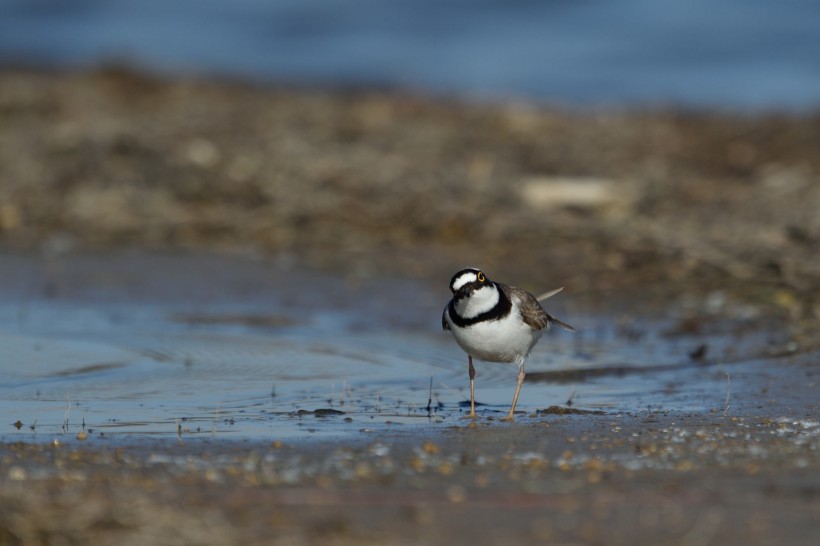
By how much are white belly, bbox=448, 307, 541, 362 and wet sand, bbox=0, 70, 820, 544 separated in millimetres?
331

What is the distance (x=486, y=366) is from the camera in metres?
8.68

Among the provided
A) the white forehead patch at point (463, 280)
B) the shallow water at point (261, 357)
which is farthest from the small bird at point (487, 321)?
the shallow water at point (261, 357)

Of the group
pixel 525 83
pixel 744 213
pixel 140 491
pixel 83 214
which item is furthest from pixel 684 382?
pixel 525 83

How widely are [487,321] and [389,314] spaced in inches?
122

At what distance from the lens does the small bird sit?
7.07 m

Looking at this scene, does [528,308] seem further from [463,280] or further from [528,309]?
[463,280]

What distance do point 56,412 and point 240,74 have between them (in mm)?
16376

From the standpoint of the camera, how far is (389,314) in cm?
1015

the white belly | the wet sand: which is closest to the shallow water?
the wet sand

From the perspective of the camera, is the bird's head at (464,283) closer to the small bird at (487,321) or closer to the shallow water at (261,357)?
the small bird at (487,321)

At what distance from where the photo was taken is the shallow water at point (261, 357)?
6.60m

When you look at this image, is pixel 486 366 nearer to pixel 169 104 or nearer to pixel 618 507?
pixel 618 507

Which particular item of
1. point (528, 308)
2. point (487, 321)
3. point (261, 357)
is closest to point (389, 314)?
point (261, 357)

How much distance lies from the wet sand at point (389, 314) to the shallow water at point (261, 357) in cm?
4
